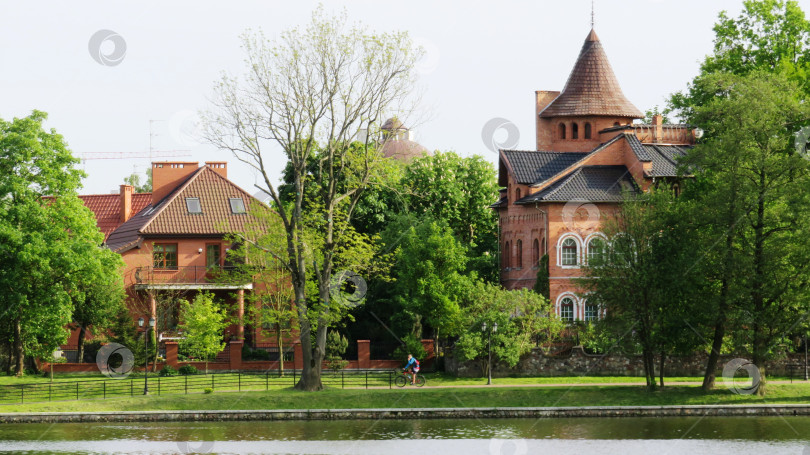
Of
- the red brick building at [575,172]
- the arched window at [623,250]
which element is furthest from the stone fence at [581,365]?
the arched window at [623,250]

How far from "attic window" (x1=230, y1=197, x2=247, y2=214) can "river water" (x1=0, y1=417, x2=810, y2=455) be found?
25443 mm

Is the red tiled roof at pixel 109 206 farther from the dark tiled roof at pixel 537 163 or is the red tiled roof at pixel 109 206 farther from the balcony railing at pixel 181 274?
the dark tiled roof at pixel 537 163

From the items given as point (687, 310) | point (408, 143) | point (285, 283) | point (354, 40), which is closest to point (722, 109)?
point (687, 310)

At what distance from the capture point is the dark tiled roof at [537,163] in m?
56.9

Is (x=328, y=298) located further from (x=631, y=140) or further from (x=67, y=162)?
(x=631, y=140)

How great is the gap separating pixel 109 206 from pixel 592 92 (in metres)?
32.2

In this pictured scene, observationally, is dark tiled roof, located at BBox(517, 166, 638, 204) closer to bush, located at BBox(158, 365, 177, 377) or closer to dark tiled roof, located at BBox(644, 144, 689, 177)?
dark tiled roof, located at BBox(644, 144, 689, 177)

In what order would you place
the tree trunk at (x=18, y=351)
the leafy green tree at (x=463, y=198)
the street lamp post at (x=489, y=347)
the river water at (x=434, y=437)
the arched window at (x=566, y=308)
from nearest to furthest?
the river water at (x=434, y=437), the street lamp post at (x=489, y=347), the tree trunk at (x=18, y=351), the arched window at (x=566, y=308), the leafy green tree at (x=463, y=198)

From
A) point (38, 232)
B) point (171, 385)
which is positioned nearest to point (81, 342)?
point (38, 232)

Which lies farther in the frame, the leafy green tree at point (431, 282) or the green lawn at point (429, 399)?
the leafy green tree at point (431, 282)

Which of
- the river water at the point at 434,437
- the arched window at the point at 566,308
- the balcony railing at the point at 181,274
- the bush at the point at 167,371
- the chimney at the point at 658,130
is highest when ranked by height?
the chimney at the point at 658,130

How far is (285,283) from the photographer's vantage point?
166ft

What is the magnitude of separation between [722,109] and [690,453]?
15.8 m

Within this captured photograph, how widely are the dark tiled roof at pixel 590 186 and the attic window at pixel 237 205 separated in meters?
16.0
